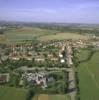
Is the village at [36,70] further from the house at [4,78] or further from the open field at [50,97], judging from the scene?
the open field at [50,97]

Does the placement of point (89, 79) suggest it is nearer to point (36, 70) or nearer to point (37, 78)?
point (37, 78)

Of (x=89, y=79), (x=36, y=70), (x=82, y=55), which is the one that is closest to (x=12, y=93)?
(x=89, y=79)

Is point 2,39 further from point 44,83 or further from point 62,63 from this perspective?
point 44,83

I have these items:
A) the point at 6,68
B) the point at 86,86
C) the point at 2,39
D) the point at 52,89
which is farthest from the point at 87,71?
the point at 2,39

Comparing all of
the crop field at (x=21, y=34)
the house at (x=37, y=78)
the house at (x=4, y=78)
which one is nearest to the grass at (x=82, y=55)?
the house at (x=37, y=78)

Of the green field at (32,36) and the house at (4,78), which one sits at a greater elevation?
the green field at (32,36)

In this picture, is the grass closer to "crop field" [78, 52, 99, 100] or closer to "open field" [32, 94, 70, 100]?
"crop field" [78, 52, 99, 100]
